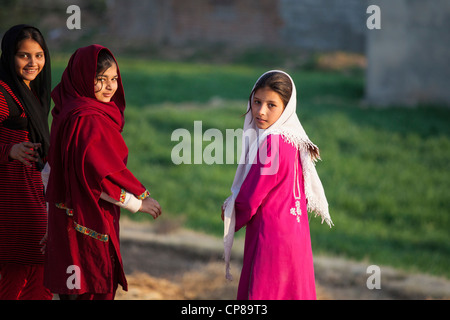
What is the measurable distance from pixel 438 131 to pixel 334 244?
172 inches

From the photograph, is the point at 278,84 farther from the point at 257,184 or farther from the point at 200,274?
the point at 200,274

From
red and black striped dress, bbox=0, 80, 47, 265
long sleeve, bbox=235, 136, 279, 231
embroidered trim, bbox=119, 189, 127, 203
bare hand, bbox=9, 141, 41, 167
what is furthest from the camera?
red and black striped dress, bbox=0, 80, 47, 265

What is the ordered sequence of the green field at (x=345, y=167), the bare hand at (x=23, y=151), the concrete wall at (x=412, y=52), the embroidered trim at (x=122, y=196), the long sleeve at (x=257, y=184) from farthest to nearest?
the concrete wall at (x=412, y=52) < the green field at (x=345, y=167) < the bare hand at (x=23, y=151) < the embroidered trim at (x=122, y=196) < the long sleeve at (x=257, y=184)

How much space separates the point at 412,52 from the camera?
36.4ft

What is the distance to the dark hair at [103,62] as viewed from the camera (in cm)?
296

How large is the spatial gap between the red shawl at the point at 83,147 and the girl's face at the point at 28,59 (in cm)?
37

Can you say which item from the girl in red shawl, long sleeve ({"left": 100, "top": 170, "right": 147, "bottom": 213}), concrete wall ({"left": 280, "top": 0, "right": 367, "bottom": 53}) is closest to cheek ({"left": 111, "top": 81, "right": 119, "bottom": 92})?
the girl in red shawl

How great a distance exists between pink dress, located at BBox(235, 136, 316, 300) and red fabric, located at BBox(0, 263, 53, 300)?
1.23 m

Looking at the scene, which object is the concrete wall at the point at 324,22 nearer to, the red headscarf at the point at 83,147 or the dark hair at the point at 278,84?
the dark hair at the point at 278,84

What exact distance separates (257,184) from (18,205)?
1.37 metres

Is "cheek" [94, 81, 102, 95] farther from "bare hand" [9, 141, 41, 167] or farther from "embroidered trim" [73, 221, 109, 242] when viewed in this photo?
"embroidered trim" [73, 221, 109, 242]

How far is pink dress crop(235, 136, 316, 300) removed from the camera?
2814 millimetres

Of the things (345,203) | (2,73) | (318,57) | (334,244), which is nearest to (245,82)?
(318,57)

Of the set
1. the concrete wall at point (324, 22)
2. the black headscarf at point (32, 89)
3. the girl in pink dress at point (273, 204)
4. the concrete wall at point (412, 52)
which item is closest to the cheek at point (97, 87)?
the black headscarf at point (32, 89)
